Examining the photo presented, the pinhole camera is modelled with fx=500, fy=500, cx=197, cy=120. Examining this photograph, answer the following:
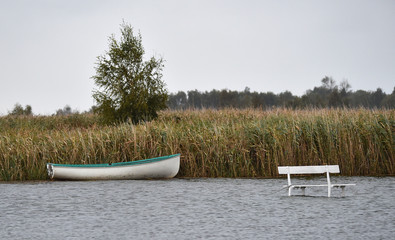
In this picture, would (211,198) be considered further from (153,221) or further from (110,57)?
(110,57)

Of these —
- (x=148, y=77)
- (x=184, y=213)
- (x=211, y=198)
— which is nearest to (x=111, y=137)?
(x=211, y=198)

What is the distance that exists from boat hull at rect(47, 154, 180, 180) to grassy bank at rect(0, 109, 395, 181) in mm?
750

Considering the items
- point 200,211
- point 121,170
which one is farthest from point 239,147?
point 200,211

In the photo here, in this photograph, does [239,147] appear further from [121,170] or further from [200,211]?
[200,211]

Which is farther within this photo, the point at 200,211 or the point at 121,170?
the point at 121,170

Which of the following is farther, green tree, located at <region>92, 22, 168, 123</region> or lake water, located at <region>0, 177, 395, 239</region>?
green tree, located at <region>92, 22, 168, 123</region>

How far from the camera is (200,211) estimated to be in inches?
506

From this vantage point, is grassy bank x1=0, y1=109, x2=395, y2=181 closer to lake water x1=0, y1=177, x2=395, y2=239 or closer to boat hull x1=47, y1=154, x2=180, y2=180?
boat hull x1=47, y1=154, x2=180, y2=180

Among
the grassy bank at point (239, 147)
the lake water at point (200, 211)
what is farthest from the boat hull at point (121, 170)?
the lake water at point (200, 211)

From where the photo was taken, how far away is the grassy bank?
18625 millimetres

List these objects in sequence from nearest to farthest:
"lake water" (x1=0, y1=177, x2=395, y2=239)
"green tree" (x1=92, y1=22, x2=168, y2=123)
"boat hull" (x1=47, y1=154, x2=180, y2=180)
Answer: "lake water" (x1=0, y1=177, x2=395, y2=239) < "boat hull" (x1=47, y1=154, x2=180, y2=180) < "green tree" (x1=92, y1=22, x2=168, y2=123)

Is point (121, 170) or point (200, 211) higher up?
point (121, 170)

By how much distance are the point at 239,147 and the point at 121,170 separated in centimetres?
483

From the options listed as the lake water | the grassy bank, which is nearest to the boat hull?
the grassy bank
